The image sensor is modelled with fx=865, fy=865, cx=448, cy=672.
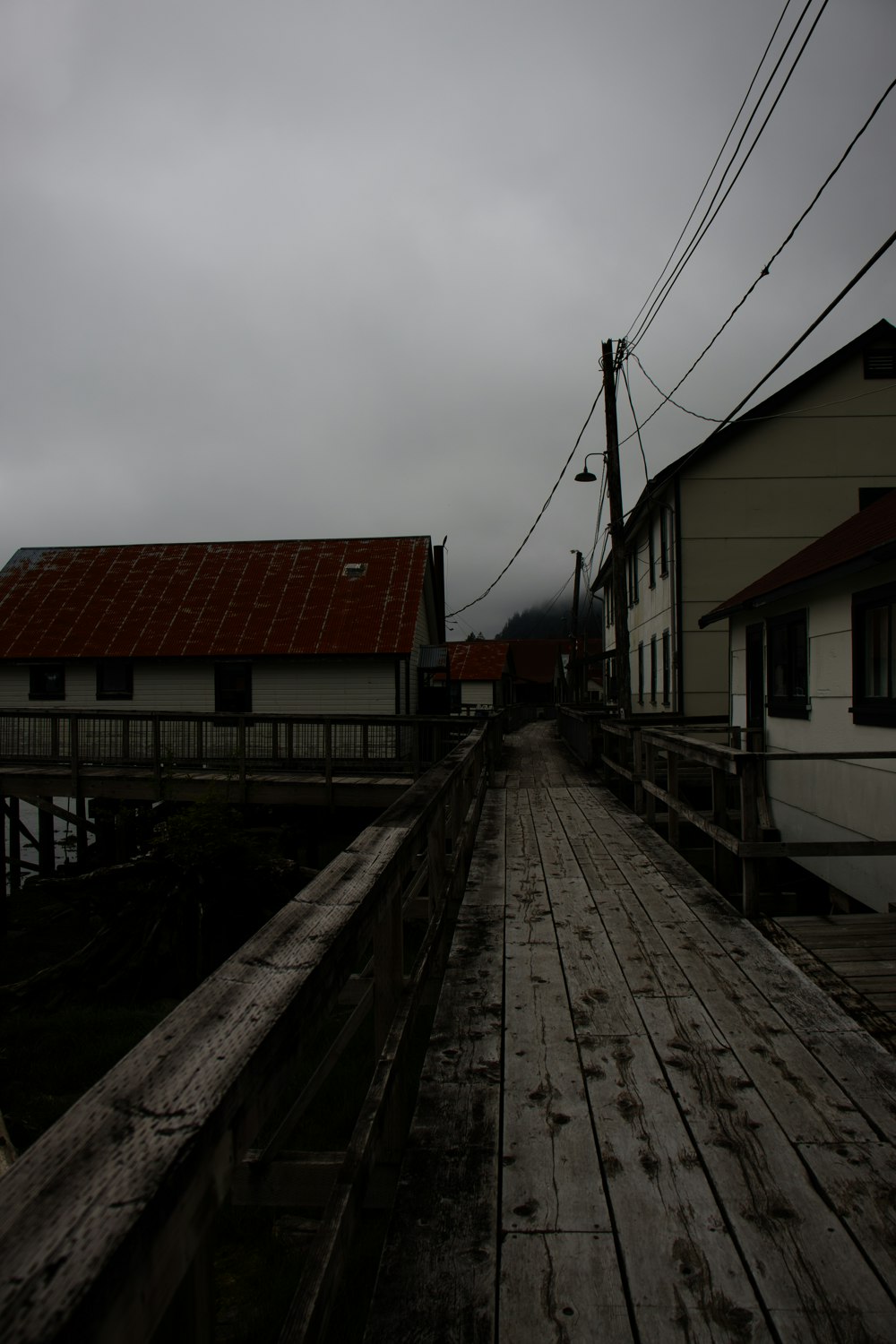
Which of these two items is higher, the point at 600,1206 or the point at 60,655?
the point at 60,655

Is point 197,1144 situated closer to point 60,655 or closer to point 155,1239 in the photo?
point 155,1239

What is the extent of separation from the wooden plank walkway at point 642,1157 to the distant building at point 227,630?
1795 centimetres

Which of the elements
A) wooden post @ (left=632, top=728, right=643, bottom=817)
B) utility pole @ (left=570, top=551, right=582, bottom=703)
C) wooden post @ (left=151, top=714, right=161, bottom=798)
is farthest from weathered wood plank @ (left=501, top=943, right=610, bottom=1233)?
utility pole @ (left=570, top=551, right=582, bottom=703)

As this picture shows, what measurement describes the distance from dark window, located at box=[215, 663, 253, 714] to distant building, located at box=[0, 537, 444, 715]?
0.03 metres

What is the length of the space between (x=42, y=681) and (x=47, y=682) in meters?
0.16

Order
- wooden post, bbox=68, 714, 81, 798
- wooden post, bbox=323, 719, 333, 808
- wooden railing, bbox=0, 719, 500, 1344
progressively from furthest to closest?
wooden post, bbox=68, 714, 81, 798
wooden post, bbox=323, 719, 333, 808
wooden railing, bbox=0, 719, 500, 1344

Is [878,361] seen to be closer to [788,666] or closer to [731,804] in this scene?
[788,666]

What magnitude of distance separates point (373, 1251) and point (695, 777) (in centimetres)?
1085

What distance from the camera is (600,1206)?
2.52m

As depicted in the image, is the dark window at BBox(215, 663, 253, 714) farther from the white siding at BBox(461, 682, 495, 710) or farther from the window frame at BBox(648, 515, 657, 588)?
the white siding at BBox(461, 682, 495, 710)

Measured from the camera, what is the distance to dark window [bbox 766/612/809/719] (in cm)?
1067

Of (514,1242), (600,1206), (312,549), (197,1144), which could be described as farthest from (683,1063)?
(312,549)

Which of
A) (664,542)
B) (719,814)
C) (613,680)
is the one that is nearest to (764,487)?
(664,542)

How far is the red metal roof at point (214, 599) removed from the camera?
23.2 m
